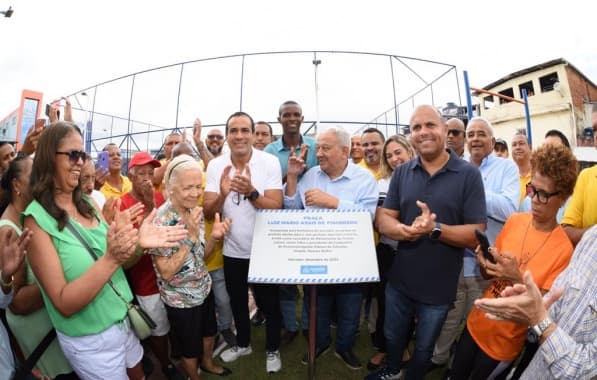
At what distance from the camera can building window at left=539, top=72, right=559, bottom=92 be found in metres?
23.2

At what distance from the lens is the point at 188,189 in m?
2.40

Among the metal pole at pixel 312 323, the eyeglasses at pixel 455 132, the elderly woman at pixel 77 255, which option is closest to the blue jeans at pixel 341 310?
the metal pole at pixel 312 323

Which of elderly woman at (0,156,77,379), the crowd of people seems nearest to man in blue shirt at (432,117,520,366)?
the crowd of people

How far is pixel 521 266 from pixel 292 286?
2328mm

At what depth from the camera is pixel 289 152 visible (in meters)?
3.84

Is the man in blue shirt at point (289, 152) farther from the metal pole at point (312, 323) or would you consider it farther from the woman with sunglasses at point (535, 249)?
the woman with sunglasses at point (535, 249)

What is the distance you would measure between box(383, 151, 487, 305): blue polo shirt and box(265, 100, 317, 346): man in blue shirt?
57.1 inches

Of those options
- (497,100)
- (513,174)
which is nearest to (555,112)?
(497,100)

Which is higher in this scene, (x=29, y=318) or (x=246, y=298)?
(x=29, y=318)

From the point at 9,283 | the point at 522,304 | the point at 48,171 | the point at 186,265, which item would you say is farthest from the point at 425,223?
the point at 9,283

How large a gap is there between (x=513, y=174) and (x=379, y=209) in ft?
4.44

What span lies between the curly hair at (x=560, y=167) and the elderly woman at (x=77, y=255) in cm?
230

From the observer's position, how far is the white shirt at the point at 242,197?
3.00 meters

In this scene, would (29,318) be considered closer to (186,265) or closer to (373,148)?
(186,265)
